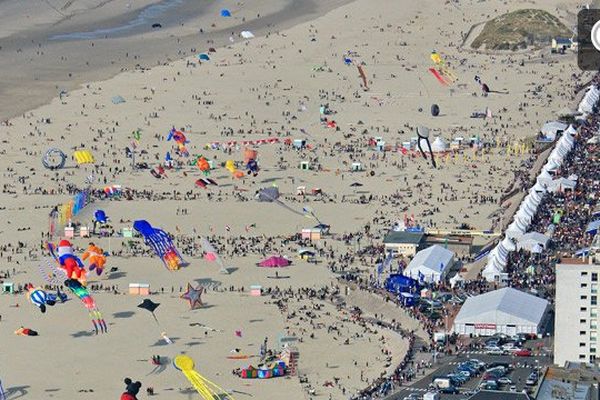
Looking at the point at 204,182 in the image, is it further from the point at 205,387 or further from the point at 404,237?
the point at 205,387

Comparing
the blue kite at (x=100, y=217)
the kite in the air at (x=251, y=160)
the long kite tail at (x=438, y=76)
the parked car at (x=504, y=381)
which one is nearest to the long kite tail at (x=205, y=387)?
the parked car at (x=504, y=381)

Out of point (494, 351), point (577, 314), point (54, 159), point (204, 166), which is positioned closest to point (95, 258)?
point (204, 166)

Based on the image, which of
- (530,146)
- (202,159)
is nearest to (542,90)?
(530,146)

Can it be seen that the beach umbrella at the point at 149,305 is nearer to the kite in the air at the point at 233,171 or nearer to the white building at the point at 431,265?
the white building at the point at 431,265

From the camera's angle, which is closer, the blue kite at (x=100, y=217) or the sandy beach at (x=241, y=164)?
the sandy beach at (x=241, y=164)

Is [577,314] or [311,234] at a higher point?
[311,234]
